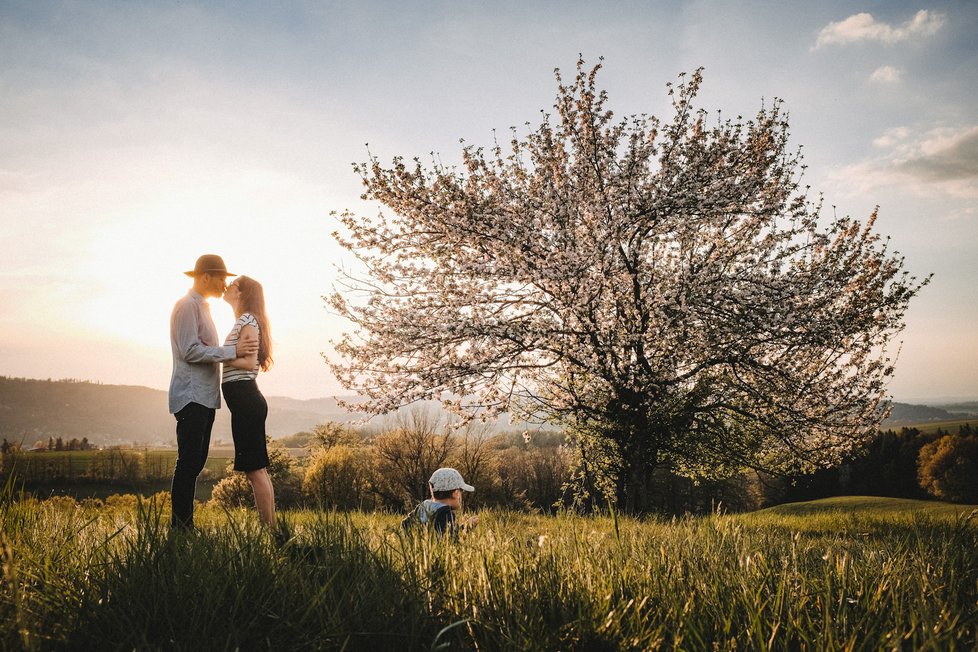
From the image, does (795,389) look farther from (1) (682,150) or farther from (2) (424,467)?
(2) (424,467)

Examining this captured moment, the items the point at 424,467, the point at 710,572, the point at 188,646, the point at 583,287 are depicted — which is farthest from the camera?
the point at 424,467

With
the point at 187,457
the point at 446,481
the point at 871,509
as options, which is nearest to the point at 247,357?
the point at 187,457

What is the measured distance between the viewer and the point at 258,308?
16.8 ft

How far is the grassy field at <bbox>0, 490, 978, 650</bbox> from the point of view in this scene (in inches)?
61.6

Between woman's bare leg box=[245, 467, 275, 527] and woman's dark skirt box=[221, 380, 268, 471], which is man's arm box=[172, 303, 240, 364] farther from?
woman's bare leg box=[245, 467, 275, 527]

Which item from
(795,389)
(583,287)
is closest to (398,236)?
(583,287)

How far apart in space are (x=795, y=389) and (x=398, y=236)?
935cm

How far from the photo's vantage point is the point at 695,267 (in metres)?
10.7

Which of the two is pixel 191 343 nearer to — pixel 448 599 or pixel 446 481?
pixel 446 481

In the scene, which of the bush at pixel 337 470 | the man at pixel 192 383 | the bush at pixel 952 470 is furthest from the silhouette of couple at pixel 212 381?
the bush at pixel 952 470

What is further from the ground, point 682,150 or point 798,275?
point 682,150

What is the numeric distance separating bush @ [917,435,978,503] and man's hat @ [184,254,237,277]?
58.3 meters

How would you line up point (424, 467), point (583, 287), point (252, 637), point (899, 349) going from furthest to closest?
point (424, 467) → point (899, 349) → point (583, 287) → point (252, 637)

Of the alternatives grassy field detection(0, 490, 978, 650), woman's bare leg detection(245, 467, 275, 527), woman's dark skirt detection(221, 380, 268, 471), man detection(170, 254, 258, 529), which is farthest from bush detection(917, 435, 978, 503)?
man detection(170, 254, 258, 529)
